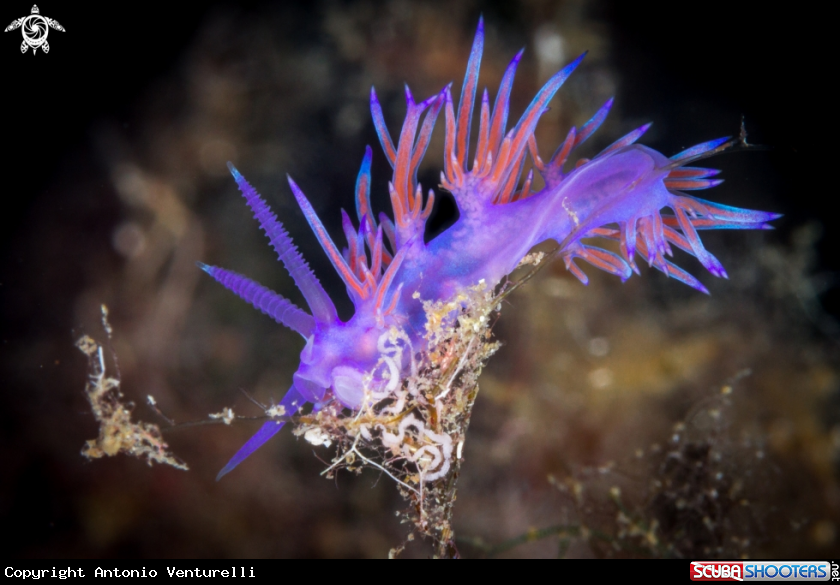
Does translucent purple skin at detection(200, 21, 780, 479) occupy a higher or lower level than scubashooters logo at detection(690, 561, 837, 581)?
higher

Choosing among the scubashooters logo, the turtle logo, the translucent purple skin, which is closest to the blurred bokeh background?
the turtle logo

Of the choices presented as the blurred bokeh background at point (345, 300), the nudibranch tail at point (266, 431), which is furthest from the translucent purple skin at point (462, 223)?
the blurred bokeh background at point (345, 300)

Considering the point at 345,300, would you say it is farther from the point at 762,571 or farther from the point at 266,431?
the point at 762,571

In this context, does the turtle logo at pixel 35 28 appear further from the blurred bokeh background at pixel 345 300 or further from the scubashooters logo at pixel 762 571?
the scubashooters logo at pixel 762 571

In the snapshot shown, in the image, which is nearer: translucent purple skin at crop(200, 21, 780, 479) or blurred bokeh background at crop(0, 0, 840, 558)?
translucent purple skin at crop(200, 21, 780, 479)

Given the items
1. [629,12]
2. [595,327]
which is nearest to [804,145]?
[629,12]

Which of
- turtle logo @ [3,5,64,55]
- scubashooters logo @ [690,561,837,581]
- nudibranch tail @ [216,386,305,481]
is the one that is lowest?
scubashooters logo @ [690,561,837,581]

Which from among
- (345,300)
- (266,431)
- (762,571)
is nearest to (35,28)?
(345,300)

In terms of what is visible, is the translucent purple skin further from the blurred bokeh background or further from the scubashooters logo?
the scubashooters logo
